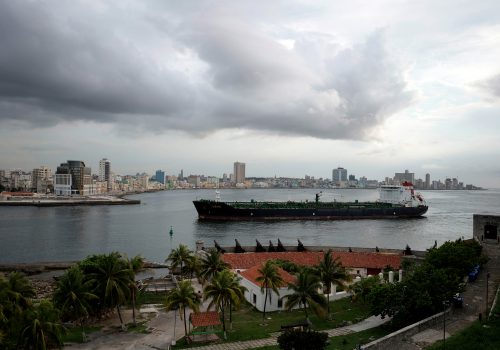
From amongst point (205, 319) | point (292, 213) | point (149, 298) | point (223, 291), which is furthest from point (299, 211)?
point (223, 291)

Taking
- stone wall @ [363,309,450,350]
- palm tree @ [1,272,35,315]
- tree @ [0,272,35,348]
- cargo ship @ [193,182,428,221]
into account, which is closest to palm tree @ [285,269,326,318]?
stone wall @ [363,309,450,350]

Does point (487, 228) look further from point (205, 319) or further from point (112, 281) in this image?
point (112, 281)

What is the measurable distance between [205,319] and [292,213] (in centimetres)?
7965

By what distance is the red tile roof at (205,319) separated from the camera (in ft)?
→ 73.5

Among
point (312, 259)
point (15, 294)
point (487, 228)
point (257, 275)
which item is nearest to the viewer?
point (15, 294)

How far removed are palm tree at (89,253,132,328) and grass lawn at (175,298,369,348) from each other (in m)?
5.01

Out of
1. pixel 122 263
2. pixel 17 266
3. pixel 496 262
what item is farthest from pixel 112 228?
pixel 496 262

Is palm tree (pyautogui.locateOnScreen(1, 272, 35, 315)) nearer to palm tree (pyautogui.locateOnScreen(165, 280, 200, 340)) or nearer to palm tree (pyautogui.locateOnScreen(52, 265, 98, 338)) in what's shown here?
palm tree (pyautogui.locateOnScreen(52, 265, 98, 338))

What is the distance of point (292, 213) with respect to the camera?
101m

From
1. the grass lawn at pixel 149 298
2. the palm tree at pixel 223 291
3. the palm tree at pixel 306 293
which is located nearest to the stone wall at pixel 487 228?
the palm tree at pixel 306 293

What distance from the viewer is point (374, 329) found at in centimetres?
Answer: 2183

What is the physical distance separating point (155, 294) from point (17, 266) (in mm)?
22724

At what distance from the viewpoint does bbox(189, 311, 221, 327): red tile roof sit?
22.4 metres

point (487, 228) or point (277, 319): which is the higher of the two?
point (487, 228)
